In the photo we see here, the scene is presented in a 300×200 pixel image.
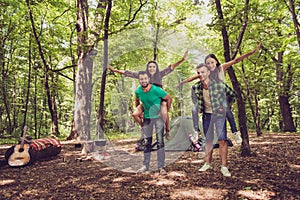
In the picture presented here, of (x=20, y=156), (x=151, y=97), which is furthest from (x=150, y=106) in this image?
(x=20, y=156)

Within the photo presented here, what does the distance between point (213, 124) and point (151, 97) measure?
907 mm

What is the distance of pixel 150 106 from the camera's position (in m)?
3.01

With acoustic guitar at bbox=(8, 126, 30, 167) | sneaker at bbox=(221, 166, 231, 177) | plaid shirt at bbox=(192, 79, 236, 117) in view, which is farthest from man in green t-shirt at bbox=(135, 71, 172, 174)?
acoustic guitar at bbox=(8, 126, 30, 167)

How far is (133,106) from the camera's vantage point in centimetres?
285

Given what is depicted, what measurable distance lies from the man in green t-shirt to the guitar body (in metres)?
3.08

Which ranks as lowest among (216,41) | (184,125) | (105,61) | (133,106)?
(184,125)

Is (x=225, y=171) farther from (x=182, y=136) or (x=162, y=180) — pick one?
(x=182, y=136)

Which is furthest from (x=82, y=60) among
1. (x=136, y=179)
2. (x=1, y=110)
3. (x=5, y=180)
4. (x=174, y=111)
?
(x=1, y=110)

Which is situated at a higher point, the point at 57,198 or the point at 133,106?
the point at 133,106

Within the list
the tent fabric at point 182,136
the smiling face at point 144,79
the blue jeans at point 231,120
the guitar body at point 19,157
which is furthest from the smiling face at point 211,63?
the guitar body at point 19,157

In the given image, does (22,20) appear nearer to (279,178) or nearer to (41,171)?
(41,171)

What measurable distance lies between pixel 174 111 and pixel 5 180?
3410 millimetres

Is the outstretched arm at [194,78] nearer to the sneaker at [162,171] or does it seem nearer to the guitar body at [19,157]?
the sneaker at [162,171]

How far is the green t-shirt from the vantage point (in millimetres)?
2752
